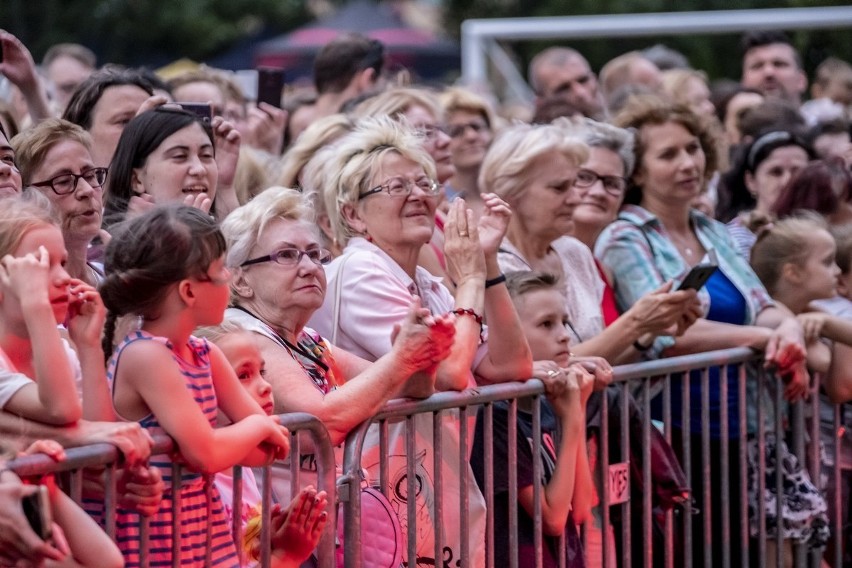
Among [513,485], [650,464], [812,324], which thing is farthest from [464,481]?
[812,324]

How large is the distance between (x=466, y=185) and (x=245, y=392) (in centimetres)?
404

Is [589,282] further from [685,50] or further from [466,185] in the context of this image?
[685,50]

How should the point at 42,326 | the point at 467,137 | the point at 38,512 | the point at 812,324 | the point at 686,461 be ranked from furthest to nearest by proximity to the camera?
the point at 467,137
the point at 812,324
the point at 686,461
the point at 42,326
the point at 38,512

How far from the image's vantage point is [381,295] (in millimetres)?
4848

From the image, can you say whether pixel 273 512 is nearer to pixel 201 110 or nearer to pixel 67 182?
pixel 67 182

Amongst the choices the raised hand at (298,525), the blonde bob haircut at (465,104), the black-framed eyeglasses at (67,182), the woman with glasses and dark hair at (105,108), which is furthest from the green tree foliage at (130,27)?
the raised hand at (298,525)

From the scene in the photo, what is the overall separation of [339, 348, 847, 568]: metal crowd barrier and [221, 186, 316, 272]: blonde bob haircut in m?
0.63

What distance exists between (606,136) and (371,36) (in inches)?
625

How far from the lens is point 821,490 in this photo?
21.8 ft

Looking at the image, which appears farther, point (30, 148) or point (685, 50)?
point (685, 50)

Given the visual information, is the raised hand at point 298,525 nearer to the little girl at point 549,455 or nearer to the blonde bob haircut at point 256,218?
the blonde bob haircut at point 256,218

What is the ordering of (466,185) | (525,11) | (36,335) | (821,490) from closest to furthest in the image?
1. (36,335)
2. (821,490)
3. (466,185)
4. (525,11)

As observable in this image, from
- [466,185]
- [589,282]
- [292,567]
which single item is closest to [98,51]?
[466,185]

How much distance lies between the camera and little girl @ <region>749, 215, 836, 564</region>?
6301 mm
